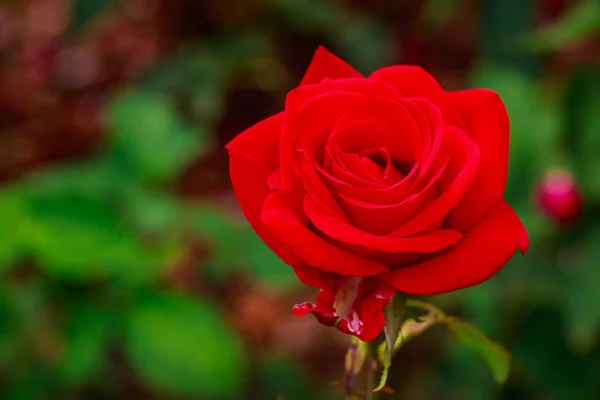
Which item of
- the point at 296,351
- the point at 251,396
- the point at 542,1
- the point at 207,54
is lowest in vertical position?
the point at 296,351

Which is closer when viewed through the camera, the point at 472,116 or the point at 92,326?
the point at 472,116

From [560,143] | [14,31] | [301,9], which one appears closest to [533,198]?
[560,143]

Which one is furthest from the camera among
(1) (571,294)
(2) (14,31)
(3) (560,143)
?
(2) (14,31)

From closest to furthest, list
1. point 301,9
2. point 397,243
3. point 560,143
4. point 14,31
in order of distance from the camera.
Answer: point 397,243, point 560,143, point 301,9, point 14,31

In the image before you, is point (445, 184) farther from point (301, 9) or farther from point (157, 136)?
point (301, 9)

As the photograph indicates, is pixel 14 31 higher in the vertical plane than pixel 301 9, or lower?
lower

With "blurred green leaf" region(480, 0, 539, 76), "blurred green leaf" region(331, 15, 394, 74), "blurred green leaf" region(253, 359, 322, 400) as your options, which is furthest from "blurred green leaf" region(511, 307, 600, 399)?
"blurred green leaf" region(331, 15, 394, 74)

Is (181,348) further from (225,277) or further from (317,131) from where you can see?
(317,131)

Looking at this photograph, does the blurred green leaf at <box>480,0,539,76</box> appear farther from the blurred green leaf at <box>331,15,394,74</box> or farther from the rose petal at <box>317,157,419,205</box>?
the rose petal at <box>317,157,419,205</box>
